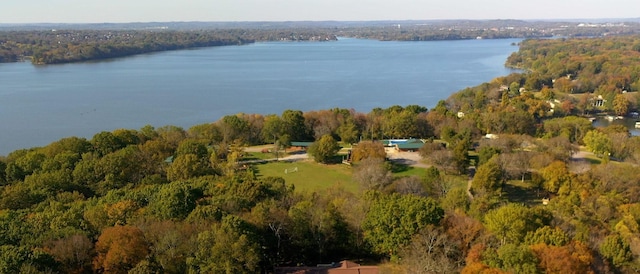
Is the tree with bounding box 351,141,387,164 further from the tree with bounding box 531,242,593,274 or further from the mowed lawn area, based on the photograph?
the tree with bounding box 531,242,593,274

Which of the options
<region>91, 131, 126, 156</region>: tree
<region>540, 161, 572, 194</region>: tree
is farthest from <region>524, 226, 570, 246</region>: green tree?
<region>91, 131, 126, 156</region>: tree

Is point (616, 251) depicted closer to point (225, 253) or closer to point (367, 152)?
point (225, 253)

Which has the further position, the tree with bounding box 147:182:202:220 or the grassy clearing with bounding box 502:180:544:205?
the grassy clearing with bounding box 502:180:544:205

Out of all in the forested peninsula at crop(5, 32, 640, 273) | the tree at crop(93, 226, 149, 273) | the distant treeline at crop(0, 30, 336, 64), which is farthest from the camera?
the distant treeline at crop(0, 30, 336, 64)

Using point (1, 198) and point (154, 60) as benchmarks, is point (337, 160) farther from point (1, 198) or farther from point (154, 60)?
point (154, 60)

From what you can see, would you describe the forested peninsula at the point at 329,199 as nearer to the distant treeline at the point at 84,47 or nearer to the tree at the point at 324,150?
the tree at the point at 324,150

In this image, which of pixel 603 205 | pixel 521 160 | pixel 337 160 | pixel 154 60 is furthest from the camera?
pixel 154 60

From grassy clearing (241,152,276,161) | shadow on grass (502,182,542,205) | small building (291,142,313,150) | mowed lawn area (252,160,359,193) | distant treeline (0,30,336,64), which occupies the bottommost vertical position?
shadow on grass (502,182,542,205)

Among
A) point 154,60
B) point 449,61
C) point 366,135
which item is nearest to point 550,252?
point 366,135
